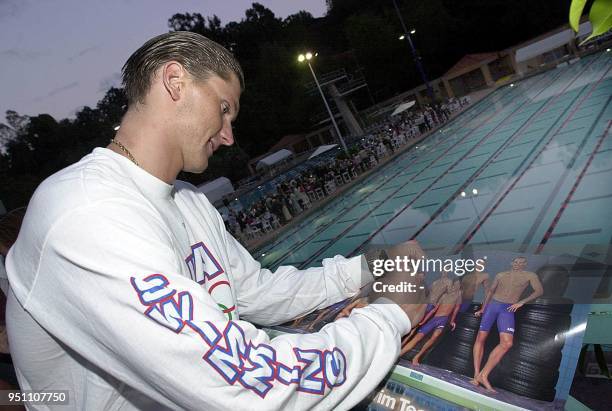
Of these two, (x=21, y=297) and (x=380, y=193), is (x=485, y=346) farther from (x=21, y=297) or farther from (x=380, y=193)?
(x=380, y=193)

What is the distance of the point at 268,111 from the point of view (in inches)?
2231

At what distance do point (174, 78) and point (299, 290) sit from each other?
1.10m

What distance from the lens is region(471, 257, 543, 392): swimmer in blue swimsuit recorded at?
41.7 inches

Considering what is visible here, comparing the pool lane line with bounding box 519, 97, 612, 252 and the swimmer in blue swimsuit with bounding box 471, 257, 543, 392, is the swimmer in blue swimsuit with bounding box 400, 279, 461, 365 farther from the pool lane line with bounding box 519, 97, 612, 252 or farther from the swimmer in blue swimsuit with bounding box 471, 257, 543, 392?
the pool lane line with bounding box 519, 97, 612, 252

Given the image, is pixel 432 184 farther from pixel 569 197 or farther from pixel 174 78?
pixel 174 78

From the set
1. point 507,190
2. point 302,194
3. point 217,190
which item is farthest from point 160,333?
point 217,190

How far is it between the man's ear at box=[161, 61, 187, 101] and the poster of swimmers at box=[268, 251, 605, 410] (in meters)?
1.26

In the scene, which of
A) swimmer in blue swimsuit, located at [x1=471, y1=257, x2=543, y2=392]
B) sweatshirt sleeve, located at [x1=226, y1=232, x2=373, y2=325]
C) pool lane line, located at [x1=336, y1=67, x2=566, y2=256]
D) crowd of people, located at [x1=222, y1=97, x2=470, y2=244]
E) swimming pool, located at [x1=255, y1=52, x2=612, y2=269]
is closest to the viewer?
swimmer in blue swimsuit, located at [x1=471, y1=257, x2=543, y2=392]

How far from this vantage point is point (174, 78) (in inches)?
56.6

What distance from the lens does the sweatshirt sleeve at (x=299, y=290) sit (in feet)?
6.03

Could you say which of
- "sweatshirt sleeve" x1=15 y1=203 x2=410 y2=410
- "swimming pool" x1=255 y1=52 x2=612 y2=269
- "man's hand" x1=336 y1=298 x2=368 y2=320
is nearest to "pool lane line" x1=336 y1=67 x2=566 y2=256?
"swimming pool" x1=255 y1=52 x2=612 y2=269

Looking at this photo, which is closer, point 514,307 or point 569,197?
point 514,307

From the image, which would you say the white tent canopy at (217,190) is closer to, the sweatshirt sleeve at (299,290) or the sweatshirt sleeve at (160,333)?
the sweatshirt sleeve at (299,290)

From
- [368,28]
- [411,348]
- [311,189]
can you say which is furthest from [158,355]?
[368,28]
